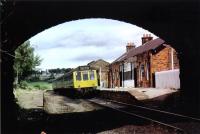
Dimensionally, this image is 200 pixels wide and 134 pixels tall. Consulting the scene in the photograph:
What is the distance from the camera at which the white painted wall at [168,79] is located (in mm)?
29619

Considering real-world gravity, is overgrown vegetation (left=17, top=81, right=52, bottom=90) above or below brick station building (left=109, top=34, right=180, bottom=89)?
below

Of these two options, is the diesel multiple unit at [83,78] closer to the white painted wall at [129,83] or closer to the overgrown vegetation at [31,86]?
the white painted wall at [129,83]

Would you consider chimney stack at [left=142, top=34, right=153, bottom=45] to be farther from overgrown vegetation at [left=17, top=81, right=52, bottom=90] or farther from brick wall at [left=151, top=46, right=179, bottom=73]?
overgrown vegetation at [left=17, top=81, right=52, bottom=90]

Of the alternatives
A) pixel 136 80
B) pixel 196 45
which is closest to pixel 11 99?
pixel 196 45

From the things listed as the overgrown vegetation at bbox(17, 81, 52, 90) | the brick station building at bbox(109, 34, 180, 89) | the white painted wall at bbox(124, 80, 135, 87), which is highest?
the brick station building at bbox(109, 34, 180, 89)

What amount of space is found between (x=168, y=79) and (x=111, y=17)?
56.2ft

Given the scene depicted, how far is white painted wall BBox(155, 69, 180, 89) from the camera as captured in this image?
29.6 metres

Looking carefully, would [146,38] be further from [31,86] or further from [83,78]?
[31,86]

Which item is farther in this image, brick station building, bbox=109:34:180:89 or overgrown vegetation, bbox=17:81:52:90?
overgrown vegetation, bbox=17:81:52:90

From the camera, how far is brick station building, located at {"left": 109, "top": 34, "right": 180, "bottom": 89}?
31.9m

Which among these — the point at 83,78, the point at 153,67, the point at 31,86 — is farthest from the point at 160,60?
the point at 31,86

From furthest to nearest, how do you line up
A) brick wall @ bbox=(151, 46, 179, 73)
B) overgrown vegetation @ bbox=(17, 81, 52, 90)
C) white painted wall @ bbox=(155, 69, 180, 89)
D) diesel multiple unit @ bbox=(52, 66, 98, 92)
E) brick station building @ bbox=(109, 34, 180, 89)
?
overgrown vegetation @ bbox=(17, 81, 52, 90) → brick wall @ bbox=(151, 46, 179, 73) → diesel multiple unit @ bbox=(52, 66, 98, 92) → brick station building @ bbox=(109, 34, 180, 89) → white painted wall @ bbox=(155, 69, 180, 89)

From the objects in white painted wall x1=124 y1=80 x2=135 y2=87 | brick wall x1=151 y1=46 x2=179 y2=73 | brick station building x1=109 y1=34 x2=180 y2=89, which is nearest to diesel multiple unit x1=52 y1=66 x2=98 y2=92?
brick station building x1=109 y1=34 x2=180 y2=89

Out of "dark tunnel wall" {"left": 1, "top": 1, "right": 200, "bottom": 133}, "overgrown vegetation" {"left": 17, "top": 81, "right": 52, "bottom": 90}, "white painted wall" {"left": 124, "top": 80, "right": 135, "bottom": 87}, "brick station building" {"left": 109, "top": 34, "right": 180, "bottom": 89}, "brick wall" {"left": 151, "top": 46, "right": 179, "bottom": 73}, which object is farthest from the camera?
"overgrown vegetation" {"left": 17, "top": 81, "right": 52, "bottom": 90}
